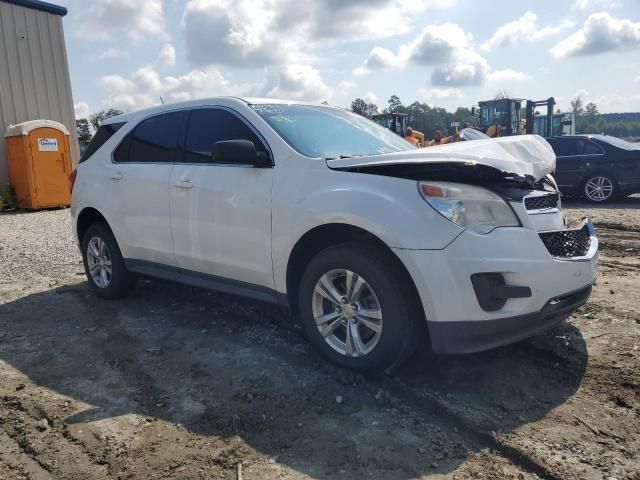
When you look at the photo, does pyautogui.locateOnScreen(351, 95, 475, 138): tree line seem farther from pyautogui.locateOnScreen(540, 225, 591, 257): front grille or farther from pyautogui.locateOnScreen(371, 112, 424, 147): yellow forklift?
pyautogui.locateOnScreen(540, 225, 591, 257): front grille

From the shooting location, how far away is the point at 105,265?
17.7ft

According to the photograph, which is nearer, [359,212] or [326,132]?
[359,212]

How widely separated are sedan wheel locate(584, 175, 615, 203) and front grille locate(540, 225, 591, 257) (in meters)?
8.74

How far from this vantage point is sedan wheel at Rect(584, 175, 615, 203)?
11.2m

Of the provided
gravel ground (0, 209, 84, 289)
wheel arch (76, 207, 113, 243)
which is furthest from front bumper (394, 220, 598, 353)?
gravel ground (0, 209, 84, 289)

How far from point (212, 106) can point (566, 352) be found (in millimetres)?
3163

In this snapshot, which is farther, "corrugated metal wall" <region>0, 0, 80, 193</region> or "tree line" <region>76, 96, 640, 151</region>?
"tree line" <region>76, 96, 640, 151</region>

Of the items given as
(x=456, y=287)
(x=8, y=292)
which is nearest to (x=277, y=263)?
(x=456, y=287)

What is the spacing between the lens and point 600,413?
9.59 ft

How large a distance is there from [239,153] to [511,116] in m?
16.7

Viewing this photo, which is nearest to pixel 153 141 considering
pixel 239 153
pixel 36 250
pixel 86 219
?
pixel 86 219

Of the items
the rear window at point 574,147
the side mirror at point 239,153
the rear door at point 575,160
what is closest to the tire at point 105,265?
the side mirror at point 239,153

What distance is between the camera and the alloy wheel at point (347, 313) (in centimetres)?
330

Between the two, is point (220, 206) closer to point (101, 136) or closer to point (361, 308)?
point (361, 308)
